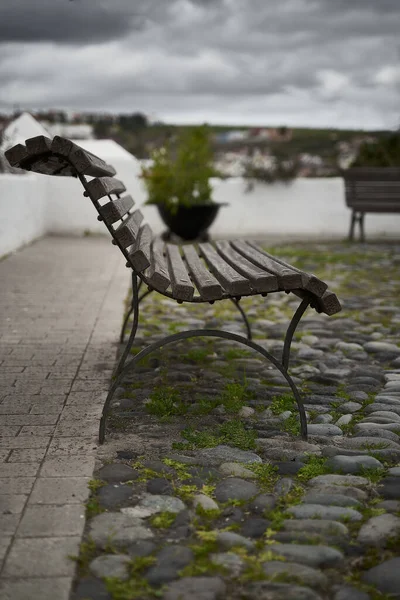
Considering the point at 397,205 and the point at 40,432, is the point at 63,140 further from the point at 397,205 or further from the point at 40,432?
the point at 397,205

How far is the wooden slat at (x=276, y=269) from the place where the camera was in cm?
321

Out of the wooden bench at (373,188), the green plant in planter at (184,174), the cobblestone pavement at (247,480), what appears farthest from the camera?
the wooden bench at (373,188)

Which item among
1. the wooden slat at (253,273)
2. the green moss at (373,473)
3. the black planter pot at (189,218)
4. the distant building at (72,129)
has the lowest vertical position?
the green moss at (373,473)

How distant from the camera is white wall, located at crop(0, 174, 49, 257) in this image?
925cm

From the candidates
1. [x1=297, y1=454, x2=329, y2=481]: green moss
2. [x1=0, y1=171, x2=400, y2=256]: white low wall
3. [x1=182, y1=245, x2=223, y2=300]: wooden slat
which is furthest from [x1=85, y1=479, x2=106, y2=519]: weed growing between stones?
[x1=0, y1=171, x2=400, y2=256]: white low wall

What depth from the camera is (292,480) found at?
2.85 meters

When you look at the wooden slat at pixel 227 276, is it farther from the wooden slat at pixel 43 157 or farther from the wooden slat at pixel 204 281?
the wooden slat at pixel 43 157

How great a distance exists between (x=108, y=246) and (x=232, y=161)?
4.06m

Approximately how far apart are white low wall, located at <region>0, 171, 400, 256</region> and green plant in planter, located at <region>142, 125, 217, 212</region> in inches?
67.4

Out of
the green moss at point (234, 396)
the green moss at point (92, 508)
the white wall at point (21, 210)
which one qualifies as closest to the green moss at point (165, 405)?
the green moss at point (234, 396)

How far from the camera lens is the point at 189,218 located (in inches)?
430

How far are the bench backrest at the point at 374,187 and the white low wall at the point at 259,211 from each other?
1289 mm

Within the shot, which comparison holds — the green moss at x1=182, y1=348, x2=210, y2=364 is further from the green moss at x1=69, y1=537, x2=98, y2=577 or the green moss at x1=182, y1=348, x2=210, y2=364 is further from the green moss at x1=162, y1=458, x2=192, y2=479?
the green moss at x1=69, y1=537, x2=98, y2=577

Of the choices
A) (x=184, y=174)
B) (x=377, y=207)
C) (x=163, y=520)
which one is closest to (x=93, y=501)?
(x=163, y=520)
